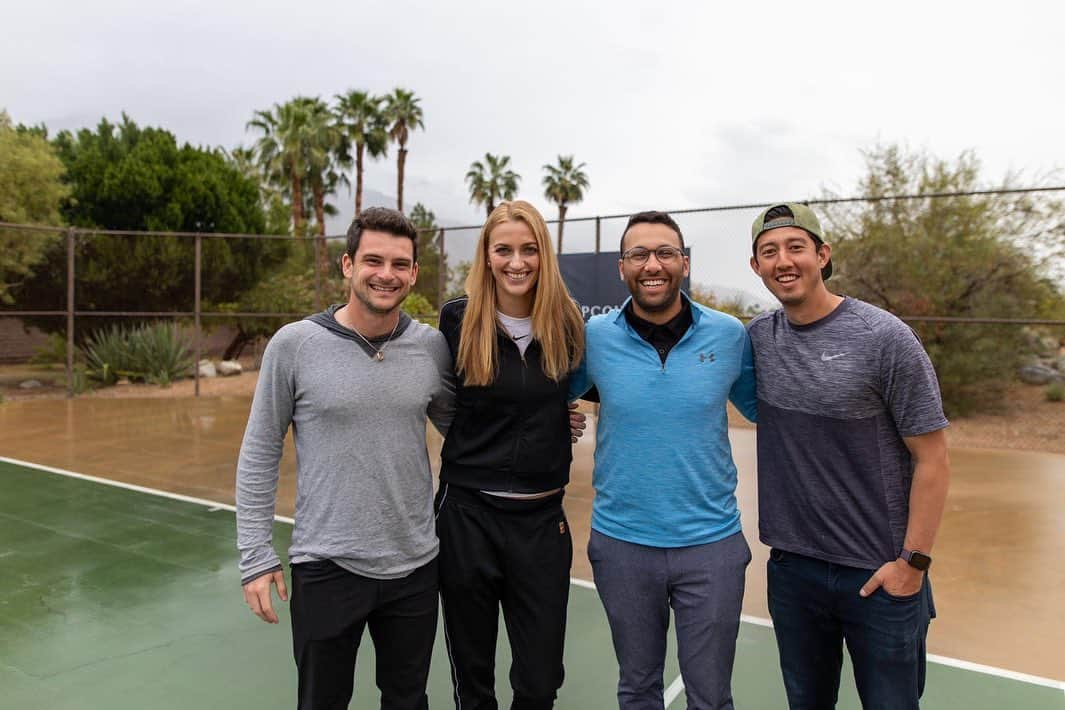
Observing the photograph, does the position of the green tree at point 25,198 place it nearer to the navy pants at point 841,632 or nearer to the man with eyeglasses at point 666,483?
the man with eyeglasses at point 666,483

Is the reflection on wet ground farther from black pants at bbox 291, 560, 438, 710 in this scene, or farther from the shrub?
black pants at bbox 291, 560, 438, 710

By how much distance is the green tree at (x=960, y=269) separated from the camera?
37.3ft

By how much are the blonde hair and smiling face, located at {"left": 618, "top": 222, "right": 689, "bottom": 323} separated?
0.23 metres

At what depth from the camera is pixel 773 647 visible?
367 centimetres

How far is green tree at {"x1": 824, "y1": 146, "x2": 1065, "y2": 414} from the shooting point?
11359 millimetres

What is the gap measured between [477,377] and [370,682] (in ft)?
5.44

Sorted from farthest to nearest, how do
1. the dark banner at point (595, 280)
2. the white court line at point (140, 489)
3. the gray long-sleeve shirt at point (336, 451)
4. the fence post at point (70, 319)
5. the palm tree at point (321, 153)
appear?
the palm tree at point (321, 153)
the fence post at point (70, 319)
the dark banner at point (595, 280)
the white court line at point (140, 489)
the gray long-sleeve shirt at point (336, 451)

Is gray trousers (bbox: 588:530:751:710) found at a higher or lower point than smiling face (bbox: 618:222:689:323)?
lower

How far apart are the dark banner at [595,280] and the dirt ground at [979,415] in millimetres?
Result: 3175

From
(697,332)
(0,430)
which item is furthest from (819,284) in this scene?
(0,430)

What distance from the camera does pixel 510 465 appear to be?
242 cm

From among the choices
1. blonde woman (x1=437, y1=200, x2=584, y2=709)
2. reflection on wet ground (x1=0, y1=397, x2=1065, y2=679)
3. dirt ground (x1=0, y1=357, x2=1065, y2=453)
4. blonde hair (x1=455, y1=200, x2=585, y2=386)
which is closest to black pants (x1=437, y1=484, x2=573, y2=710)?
blonde woman (x1=437, y1=200, x2=584, y2=709)

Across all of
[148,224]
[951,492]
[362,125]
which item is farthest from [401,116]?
[951,492]

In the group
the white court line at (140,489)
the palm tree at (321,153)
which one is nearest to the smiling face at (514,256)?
the white court line at (140,489)
